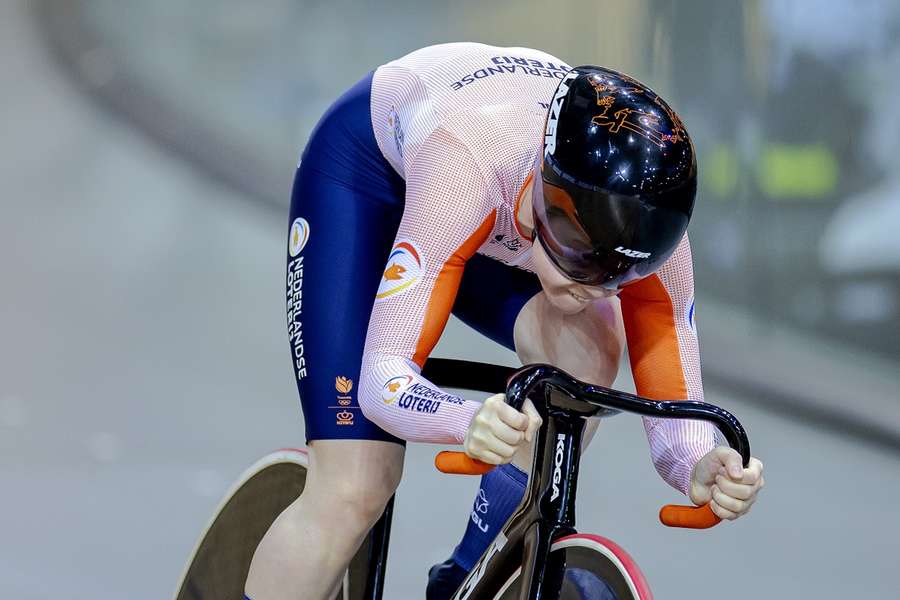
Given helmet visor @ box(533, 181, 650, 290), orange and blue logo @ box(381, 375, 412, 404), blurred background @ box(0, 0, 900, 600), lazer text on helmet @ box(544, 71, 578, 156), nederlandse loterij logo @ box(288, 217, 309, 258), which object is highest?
lazer text on helmet @ box(544, 71, 578, 156)

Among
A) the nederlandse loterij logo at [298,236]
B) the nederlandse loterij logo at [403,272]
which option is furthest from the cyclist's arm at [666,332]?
the nederlandse loterij logo at [298,236]

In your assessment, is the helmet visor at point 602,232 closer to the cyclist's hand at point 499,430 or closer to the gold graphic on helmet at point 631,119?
the gold graphic on helmet at point 631,119

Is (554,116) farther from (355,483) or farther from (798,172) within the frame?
(798,172)

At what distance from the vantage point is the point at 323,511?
2.18m

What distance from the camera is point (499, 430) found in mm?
1613

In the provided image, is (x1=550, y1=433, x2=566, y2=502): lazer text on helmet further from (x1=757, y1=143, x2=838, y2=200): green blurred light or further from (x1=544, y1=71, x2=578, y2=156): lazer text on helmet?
(x1=757, y1=143, x2=838, y2=200): green blurred light

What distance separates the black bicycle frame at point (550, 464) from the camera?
65.0 inches

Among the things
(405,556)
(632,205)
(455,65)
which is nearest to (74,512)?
(405,556)

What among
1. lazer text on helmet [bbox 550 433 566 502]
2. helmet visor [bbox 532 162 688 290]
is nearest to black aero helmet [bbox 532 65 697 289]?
helmet visor [bbox 532 162 688 290]

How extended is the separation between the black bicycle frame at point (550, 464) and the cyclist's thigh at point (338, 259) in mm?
392

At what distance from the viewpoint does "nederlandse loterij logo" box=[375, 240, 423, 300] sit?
1963 mm

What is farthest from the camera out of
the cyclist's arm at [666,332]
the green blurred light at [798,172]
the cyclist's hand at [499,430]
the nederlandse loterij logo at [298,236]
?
the green blurred light at [798,172]

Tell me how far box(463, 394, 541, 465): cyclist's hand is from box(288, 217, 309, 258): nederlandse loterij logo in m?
0.79

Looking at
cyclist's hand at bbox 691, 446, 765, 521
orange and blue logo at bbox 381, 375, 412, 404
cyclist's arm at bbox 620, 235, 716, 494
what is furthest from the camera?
cyclist's arm at bbox 620, 235, 716, 494
